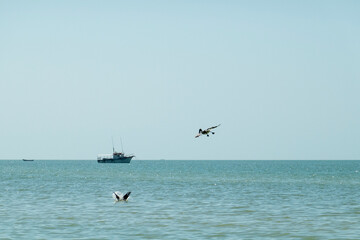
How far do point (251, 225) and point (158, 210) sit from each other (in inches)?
439

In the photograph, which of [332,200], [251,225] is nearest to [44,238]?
[251,225]

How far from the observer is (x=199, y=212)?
45250 millimetres

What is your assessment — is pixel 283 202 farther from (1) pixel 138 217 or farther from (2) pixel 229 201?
(1) pixel 138 217

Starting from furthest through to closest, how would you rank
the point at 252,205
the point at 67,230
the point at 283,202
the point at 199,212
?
the point at 283,202 < the point at 252,205 < the point at 199,212 < the point at 67,230

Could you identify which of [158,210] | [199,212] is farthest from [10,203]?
[199,212]

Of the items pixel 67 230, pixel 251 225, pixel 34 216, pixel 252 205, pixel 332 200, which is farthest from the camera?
pixel 332 200

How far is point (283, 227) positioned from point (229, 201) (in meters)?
19.2

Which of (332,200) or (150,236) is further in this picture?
(332,200)

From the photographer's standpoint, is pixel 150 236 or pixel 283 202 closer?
pixel 150 236

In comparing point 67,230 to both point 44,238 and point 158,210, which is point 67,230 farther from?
point 158,210

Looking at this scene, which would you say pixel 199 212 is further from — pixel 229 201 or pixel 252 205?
pixel 229 201

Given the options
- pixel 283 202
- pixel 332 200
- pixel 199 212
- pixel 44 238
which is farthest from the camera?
pixel 332 200

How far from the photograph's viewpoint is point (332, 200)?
58.9m

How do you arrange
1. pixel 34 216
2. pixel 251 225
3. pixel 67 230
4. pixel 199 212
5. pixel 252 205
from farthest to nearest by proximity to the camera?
pixel 252 205 < pixel 199 212 < pixel 34 216 < pixel 251 225 < pixel 67 230
